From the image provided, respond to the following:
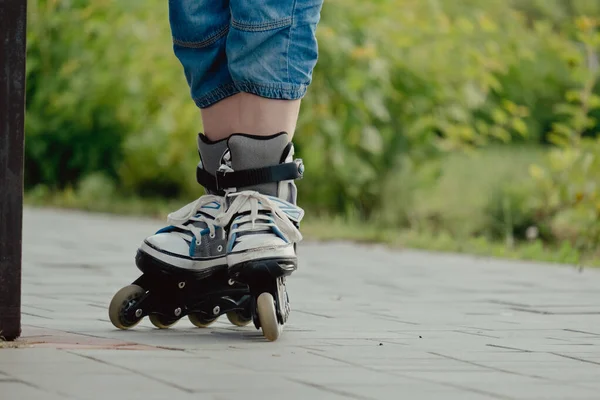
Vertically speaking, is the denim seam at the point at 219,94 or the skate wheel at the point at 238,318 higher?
the denim seam at the point at 219,94

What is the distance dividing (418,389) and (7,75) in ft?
3.54

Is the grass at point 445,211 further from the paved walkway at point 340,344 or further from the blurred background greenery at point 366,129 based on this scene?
the paved walkway at point 340,344

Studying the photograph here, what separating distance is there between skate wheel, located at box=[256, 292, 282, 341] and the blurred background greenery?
3.47 meters

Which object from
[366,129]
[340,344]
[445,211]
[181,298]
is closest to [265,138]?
[181,298]

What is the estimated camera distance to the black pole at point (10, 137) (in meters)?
2.60

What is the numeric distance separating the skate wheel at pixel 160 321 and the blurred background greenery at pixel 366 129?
337 centimetres

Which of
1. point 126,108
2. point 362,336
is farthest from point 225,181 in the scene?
point 126,108

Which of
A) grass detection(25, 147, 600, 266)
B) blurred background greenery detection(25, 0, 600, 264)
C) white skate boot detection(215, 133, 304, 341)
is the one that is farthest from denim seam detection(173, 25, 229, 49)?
blurred background greenery detection(25, 0, 600, 264)

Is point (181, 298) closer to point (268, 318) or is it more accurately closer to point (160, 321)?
point (160, 321)

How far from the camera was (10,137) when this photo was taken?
2.60m

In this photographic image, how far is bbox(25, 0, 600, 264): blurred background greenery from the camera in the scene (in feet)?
24.3

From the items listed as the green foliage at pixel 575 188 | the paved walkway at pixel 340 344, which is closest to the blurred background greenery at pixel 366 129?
the green foliage at pixel 575 188

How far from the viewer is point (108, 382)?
2.14 metres

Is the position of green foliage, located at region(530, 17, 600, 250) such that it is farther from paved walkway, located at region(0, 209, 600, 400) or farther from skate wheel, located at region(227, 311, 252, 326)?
skate wheel, located at region(227, 311, 252, 326)
